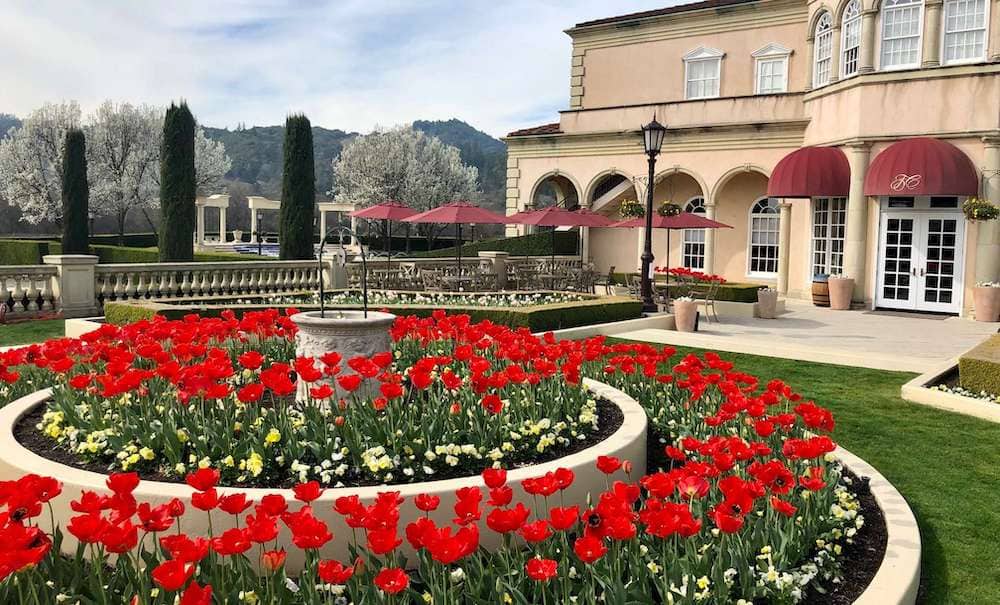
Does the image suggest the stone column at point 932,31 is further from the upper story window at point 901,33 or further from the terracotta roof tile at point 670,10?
the terracotta roof tile at point 670,10

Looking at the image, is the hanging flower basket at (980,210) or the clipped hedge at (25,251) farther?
the clipped hedge at (25,251)

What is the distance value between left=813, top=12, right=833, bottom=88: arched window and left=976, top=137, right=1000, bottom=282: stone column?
5.72 m

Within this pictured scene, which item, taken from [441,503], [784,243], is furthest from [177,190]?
[441,503]

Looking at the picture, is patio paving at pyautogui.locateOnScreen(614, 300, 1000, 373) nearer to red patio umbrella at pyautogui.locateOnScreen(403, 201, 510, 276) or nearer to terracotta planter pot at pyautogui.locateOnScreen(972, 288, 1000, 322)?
terracotta planter pot at pyautogui.locateOnScreen(972, 288, 1000, 322)

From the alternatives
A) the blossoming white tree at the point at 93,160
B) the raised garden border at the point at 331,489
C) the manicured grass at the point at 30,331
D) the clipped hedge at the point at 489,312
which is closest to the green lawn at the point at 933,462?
the raised garden border at the point at 331,489

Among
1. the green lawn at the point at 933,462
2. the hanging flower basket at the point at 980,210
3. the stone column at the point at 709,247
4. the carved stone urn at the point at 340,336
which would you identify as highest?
the hanging flower basket at the point at 980,210

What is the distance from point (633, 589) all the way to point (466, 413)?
93.6 inches

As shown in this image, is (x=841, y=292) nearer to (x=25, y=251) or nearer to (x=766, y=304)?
(x=766, y=304)

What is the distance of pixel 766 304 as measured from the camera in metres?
20.5

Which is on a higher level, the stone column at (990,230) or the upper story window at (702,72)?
the upper story window at (702,72)

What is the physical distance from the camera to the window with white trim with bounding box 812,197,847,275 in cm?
2352

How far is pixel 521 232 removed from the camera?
3281cm

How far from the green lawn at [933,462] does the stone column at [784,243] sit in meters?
14.0

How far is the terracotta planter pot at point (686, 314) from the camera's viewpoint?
54.5 ft
